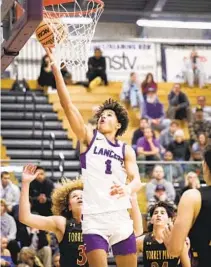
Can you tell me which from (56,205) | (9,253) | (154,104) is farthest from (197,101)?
(56,205)

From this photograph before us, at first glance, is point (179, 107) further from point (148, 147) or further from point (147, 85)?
point (148, 147)

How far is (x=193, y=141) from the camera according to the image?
13766 millimetres

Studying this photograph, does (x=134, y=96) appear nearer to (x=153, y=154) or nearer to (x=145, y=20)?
(x=145, y=20)

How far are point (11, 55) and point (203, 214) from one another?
250 centimetres

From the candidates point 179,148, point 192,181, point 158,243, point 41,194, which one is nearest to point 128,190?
point 158,243

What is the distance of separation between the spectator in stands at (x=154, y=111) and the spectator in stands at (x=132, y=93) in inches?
6.6

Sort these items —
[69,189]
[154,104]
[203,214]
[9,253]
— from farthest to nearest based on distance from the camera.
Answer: [154,104]
[9,253]
[69,189]
[203,214]

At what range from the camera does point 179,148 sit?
13.4m

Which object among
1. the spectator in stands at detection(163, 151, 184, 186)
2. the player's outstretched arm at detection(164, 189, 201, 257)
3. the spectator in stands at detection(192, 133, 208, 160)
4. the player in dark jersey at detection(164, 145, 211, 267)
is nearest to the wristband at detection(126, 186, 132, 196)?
the player in dark jersey at detection(164, 145, 211, 267)

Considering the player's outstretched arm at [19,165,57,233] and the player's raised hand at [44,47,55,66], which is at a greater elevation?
the player's raised hand at [44,47,55,66]

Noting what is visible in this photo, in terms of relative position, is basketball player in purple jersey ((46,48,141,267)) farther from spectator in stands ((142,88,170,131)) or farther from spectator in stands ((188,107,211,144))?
spectator in stands ((142,88,170,131))

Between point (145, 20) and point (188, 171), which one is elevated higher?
point (145, 20)

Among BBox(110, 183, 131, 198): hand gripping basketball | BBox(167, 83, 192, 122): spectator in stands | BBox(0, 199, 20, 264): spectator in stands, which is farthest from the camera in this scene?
BBox(167, 83, 192, 122): spectator in stands

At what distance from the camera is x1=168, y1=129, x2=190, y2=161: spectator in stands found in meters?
13.3
